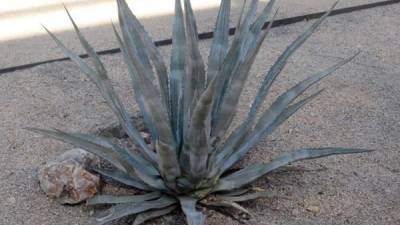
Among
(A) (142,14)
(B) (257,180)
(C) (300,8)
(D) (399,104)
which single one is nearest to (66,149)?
(B) (257,180)

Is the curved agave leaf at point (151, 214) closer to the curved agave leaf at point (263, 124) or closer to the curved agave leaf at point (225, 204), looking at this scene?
the curved agave leaf at point (225, 204)

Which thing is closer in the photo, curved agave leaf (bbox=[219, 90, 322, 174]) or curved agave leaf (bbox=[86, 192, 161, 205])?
curved agave leaf (bbox=[86, 192, 161, 205])

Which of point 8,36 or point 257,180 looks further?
point 8,36

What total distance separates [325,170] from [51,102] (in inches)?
61.1

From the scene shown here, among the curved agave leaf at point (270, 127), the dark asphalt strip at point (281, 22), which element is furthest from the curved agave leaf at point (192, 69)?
the dark asphalt strip at point (281, 22)

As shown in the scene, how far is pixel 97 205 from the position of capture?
2.93 meters

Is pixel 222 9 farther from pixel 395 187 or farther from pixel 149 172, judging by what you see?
pixel 395 187

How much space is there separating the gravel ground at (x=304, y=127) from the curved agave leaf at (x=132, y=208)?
89 millimetres

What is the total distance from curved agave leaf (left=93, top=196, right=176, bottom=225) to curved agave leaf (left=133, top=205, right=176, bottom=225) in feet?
0.08

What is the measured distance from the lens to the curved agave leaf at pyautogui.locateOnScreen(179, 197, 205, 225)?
252cm

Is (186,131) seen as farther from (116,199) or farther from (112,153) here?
(116,199)

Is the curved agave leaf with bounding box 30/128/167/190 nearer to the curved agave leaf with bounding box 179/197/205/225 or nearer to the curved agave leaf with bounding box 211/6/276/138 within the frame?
the curved agave leaf with bounding box 179/197/205/225

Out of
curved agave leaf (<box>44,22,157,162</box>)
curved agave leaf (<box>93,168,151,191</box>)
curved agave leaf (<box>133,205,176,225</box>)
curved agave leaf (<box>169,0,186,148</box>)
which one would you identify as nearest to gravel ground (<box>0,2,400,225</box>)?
curved agave leaf (<box>133,205,176,225</box>)

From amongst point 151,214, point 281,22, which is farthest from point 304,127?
point 281,22
